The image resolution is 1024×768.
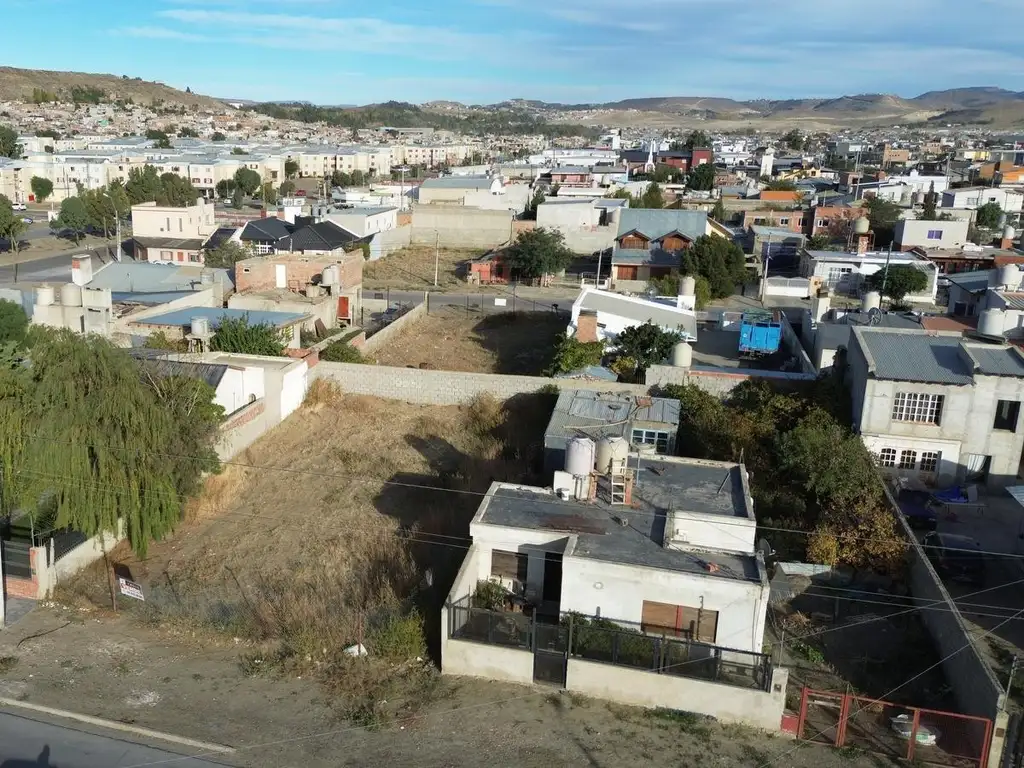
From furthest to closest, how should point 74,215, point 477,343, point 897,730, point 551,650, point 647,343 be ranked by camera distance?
point 74,215
point 477,343
point 647,343
point 551,650
point 897,730

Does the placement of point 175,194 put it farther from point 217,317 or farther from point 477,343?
point 217,317

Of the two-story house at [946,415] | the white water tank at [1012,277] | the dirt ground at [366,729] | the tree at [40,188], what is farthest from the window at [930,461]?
the tree at [40,188]

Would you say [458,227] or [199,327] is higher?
[458,227]

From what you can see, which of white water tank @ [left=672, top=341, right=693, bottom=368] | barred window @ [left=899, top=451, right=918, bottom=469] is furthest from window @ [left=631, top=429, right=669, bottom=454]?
barred window @ [left=899, top=451, right=918, bottom=469]

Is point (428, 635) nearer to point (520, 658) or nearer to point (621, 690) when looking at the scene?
point (520, 658)

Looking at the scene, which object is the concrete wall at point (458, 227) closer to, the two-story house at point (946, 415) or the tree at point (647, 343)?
the tree at point (647, 343)

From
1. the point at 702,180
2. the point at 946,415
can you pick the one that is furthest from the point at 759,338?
the point at 702,180

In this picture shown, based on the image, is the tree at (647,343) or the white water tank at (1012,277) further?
the white water tank at (1012,277)

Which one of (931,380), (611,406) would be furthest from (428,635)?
(931,380)
